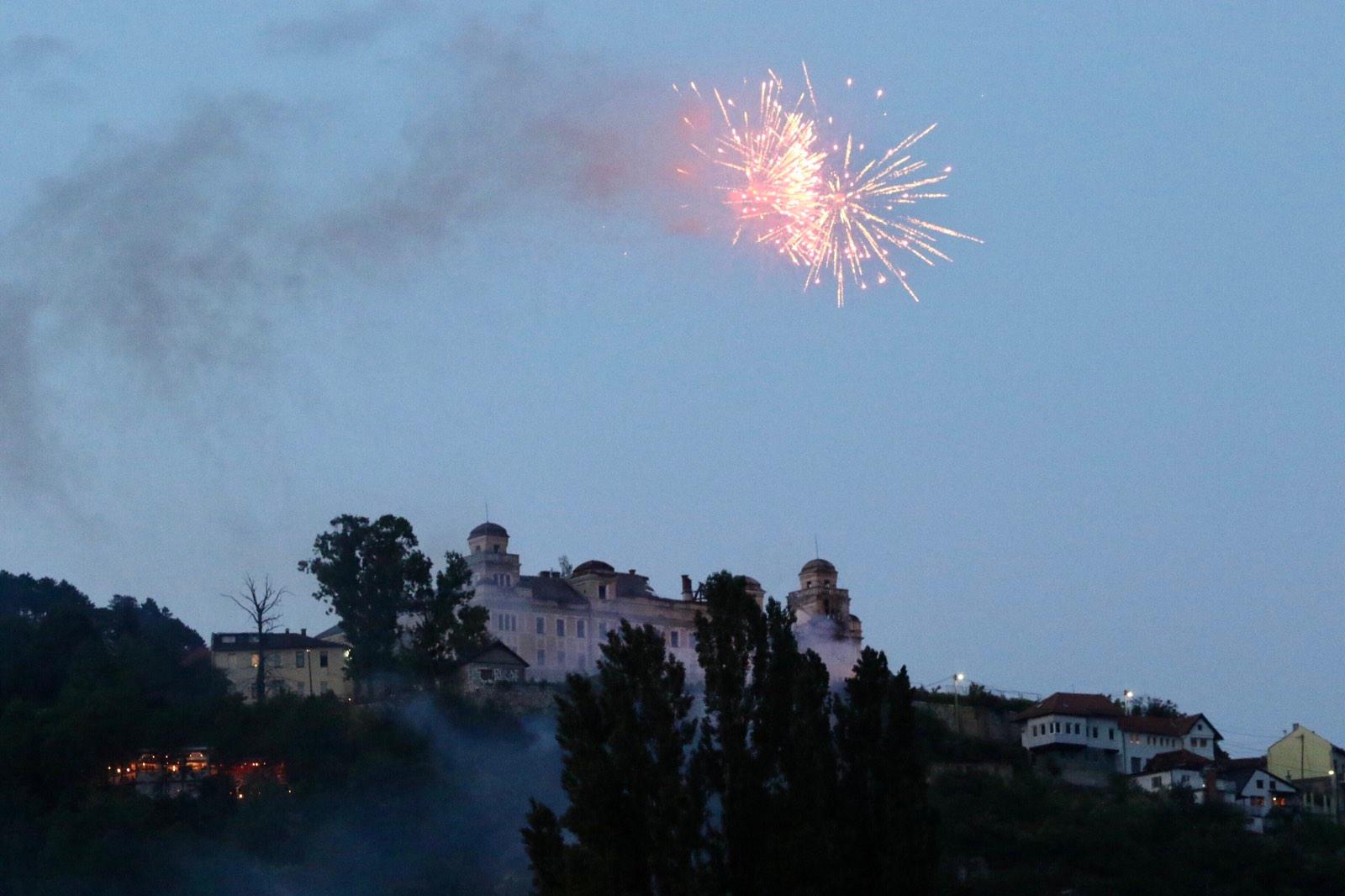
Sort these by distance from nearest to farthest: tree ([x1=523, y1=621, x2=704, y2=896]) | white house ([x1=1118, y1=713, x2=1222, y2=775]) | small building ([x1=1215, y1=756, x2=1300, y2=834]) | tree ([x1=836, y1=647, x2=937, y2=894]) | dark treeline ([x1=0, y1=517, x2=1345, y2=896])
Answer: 1. tree ([x1=523, y1=621, x2=704, y2=896])
2. tree ([x1=836, y1=647, x2=937, y2=894])
3. dark treeline ([x1=0, y1=517, x2=1345, y2=896])
4. small building ([x1=1215, y1=756, x2=1300, y2=834])
5. white house ([x1=1118, y1=713, x2=1222, y2=775])

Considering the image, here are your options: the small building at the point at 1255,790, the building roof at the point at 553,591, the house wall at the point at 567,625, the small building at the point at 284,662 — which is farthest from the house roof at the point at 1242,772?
the small building at the point at 284,662

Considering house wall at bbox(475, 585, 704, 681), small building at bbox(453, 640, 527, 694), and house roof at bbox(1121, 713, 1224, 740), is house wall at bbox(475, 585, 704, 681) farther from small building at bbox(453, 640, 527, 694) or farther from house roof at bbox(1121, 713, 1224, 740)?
house roof at bbox(1121, 713, 1224, 740)

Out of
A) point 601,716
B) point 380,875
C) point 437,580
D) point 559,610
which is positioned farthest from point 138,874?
point 601,716

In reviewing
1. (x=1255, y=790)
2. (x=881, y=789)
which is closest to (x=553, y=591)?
(x=1255, y=790)

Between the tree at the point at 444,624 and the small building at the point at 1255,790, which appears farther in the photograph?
the small building at the point at 1255,790

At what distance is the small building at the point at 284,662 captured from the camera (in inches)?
3765

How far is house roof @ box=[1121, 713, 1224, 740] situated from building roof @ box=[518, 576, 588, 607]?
1188 inches

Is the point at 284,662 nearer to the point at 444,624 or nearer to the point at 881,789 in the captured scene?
the point at 444,624

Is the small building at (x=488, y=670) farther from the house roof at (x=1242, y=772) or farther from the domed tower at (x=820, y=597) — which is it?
the house roof at (x=1242, y=772)

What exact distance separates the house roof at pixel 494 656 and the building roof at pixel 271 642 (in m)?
9.74

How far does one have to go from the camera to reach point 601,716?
1468 inches

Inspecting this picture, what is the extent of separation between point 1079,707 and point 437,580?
113ft

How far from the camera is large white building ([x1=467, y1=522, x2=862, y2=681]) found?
96.6 metres

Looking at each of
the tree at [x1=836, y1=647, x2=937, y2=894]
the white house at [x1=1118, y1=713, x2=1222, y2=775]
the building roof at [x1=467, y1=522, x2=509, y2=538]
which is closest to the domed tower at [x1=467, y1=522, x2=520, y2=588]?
the building roof at [x1=467, y1=522, x2=509, y2=538]
